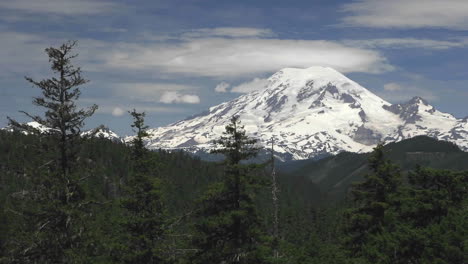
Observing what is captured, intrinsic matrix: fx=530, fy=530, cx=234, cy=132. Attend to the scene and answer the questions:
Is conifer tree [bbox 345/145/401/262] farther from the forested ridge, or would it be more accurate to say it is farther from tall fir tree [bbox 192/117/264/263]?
tall fir tree [bbox 192/117/264/263]

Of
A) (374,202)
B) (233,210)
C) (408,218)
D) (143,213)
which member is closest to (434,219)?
(408,218)

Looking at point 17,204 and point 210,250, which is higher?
point 17,204

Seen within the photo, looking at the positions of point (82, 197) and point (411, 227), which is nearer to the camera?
point (82, 197)

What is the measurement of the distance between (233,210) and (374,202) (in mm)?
9322

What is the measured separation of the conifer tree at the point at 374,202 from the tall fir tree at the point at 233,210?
23.8 ft

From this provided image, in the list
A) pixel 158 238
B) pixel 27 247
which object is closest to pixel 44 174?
pixel 27 247

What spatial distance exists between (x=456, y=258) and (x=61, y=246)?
19378 mm

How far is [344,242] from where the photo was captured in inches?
1358

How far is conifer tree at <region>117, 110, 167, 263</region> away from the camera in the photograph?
3069 cm

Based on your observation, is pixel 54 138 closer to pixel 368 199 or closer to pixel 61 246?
pixel 61 246

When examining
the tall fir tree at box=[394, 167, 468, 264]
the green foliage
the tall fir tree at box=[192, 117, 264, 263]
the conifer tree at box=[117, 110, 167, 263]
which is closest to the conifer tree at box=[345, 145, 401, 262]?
the green foliage

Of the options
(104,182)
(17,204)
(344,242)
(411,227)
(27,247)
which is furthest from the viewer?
(104,182)

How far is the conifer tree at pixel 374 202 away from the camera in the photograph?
32750 millimetres

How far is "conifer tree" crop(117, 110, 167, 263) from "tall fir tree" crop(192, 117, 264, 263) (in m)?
2.62
